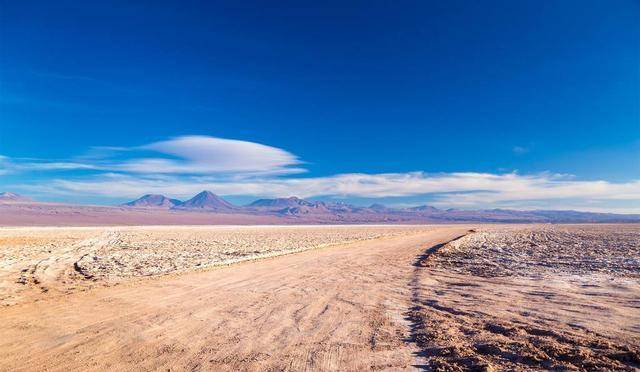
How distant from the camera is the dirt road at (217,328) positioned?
586 centimetres

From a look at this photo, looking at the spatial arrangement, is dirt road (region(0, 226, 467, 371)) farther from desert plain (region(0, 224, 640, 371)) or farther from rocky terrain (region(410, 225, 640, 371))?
rocky terrain (region(410, 225, 640, 371))

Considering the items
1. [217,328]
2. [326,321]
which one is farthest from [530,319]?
[217,328]

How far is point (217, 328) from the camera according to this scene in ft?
24.7

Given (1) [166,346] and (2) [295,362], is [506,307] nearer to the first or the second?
(2) [295,362]

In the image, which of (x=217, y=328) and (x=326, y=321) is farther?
(x=326, y=321)

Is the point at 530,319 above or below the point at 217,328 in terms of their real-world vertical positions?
above

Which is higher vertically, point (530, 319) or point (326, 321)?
point (530, 319)

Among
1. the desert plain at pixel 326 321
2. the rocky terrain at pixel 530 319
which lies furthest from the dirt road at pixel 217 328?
the rocky terrain at pixel 530 319

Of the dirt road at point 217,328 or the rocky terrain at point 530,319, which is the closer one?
the rocky terrain at point 530,319

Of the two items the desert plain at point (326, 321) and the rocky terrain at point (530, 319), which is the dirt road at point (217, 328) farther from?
the rocky terrain at point (530, 319)

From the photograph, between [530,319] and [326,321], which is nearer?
[530,319]

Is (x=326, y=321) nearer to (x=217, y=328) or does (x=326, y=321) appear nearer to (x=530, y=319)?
(x=217, y=328)

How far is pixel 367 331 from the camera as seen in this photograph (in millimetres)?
7117

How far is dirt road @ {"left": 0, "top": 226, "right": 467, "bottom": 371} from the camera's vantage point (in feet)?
19.2
